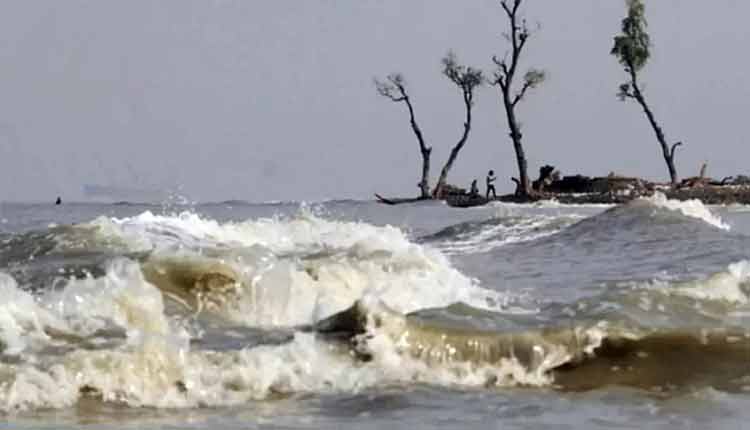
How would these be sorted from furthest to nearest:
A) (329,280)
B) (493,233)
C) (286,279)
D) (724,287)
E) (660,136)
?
(660,136) → (493,233) → (329,280) → (724,287) → (286,279)

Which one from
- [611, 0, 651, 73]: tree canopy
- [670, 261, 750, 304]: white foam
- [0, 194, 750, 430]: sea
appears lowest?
[0, 194, 750, 430]: sea

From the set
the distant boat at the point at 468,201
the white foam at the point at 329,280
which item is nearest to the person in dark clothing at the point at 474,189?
the distant boat at the point at 468,201

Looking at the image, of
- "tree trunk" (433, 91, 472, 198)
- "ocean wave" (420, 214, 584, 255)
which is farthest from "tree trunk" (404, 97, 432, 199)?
"ocean wave" (420, 214, 584, 255)

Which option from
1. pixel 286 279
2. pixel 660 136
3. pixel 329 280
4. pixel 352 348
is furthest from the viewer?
pixel 660 136

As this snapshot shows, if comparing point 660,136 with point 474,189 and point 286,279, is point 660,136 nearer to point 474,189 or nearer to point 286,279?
point 474,189

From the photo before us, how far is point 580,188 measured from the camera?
133 ft

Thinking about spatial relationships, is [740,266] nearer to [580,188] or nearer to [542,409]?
[542,409]

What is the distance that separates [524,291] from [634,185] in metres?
30.5

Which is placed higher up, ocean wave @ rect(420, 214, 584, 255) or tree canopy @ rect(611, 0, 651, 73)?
tree canopy @ rect(611, 0, 651, 73)

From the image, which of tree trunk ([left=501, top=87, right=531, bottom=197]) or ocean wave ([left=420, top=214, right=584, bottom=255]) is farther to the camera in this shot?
tree trunk ([left=501, top=87, right=531, bottom=197])

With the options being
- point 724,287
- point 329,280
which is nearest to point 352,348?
point 329,280

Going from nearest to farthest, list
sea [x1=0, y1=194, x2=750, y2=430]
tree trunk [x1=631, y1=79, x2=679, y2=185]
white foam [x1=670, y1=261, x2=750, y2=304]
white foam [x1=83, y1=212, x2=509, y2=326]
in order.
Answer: sea [x1=0, y1=194, x2=750, y2=430]
white foam [x1=83, y1=212, x2=509, y2=326]
white foam [x1=670, y1=261, x2=750, y2=304]
tree trunk [x1=631, y1=79, x2=679, y2=185]

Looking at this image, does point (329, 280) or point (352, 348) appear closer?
point (352, 348)

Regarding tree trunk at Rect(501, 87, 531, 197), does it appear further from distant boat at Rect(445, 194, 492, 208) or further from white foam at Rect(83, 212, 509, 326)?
white foam at Rect(83, 212, 509, 326)
